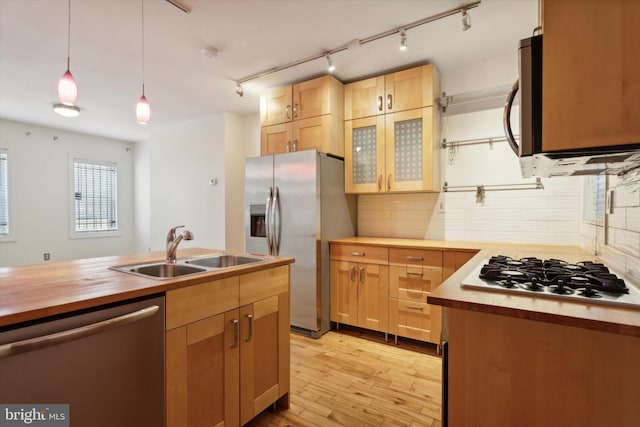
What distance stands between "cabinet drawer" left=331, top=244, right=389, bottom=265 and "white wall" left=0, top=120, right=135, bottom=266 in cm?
524

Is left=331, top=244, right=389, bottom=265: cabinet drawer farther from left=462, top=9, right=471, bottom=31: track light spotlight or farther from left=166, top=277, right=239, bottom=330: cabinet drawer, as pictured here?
left=462, top=9, right=471, bottom=31: track light spotlight

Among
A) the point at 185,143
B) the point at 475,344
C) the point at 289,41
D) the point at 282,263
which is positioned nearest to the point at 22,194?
the point at 185,143

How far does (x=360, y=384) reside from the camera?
2209mm

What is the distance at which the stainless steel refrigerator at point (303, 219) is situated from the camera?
3.05 metres

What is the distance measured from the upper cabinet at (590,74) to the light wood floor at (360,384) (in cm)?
173

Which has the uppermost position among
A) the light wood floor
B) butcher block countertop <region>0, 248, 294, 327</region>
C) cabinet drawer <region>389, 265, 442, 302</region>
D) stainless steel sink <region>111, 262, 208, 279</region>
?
butcher block countertop <region>0, 248, 294, 327</region>

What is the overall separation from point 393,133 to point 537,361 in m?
2.50

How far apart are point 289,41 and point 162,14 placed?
3.18 ft

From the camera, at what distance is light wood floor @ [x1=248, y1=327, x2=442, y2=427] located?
6.04 ft

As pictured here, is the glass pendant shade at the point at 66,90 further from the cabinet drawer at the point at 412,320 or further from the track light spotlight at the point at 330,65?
the cabinet drawer at the point at 412,320

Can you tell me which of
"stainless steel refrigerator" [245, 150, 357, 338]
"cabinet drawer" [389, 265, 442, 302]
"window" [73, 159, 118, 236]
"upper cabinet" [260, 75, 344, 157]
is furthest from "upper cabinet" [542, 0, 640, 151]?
"window" [73, 159, 118, 236]

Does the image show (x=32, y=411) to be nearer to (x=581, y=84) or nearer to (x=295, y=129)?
(x=581, y=84)

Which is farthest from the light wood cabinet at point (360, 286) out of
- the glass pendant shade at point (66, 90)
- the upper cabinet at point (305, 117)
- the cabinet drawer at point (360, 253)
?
the glass pendant shade at point (66, 90)

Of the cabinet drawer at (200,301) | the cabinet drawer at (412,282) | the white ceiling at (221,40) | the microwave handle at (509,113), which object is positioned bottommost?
the cabinet drawer at (412,282)
